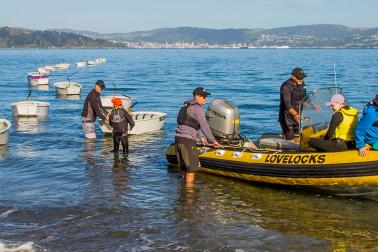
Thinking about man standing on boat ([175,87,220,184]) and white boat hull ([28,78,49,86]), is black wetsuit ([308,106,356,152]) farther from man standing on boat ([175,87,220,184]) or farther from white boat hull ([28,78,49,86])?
white boat hull ([28,78,49,86])

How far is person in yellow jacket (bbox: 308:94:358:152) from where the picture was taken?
8.98 metres

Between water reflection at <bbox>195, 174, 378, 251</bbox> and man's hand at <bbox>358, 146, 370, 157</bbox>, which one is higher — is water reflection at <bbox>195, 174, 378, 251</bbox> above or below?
below

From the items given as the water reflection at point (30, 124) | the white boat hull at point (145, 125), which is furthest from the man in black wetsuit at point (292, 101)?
the water reflection at point (30, 124)

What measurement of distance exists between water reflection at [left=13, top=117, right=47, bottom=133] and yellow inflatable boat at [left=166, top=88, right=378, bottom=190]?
25.3ft

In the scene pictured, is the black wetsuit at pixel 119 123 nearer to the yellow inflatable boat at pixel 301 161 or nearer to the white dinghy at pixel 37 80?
the yellow inflatable boat at pixel 301 161

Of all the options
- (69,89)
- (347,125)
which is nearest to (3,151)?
(347,125)

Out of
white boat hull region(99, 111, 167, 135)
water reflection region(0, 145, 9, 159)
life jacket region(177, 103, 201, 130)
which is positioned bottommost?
water reflection region(0, 145, 9, 159)

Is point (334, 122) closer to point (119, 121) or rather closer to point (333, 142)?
point (333, 142)

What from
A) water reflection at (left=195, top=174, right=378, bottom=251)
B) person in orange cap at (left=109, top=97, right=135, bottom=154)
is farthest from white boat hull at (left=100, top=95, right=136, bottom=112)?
water reflection at (left=195, top=174, right=378, bottom=251)

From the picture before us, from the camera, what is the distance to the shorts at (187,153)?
9641mm

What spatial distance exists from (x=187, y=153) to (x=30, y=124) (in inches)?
438

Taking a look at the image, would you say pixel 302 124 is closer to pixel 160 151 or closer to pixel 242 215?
pixel 242 215

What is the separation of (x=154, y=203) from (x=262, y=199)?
2033 millimetres

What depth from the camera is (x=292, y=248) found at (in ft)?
23.5
